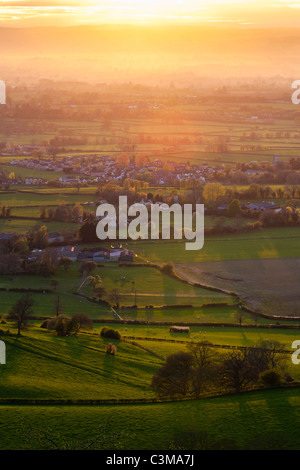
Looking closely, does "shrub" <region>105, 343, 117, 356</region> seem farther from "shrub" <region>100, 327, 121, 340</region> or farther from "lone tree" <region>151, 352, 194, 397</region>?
"lone tree" <region>151, 352, 194, 397</region>

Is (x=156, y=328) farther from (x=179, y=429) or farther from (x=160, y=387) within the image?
(x=179, y=429)

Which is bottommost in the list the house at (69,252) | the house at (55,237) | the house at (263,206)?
the house at (69,252)

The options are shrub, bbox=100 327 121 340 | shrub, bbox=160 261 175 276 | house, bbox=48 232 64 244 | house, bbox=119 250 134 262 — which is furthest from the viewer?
house, bbox=48 232 64 244

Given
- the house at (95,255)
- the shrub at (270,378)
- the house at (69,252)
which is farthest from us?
the house at (69,252)

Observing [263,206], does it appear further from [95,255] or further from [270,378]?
[270,378]

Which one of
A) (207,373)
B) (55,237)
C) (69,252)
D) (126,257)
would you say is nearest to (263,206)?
(126,257)

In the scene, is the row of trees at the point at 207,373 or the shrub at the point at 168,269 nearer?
the row of trees at the point at 207,373

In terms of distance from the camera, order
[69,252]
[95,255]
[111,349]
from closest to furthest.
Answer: [111,349]
[95,255]
[69,252]

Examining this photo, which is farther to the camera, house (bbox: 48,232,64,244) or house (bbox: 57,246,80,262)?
house (bbox: 48,232,64,244)

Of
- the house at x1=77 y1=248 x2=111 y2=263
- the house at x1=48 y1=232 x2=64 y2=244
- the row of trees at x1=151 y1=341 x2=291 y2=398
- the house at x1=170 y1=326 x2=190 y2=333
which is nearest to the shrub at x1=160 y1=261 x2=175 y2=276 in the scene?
the house at x1=77 y1=248 x2=111 y2=263

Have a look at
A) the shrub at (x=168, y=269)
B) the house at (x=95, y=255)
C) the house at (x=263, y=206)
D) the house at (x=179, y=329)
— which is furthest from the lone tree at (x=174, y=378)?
the house at (x=263, y=206)

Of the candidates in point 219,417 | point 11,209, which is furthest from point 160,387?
point 11,209

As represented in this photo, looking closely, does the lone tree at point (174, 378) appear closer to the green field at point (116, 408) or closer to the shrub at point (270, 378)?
the green field at point (116, 408)
